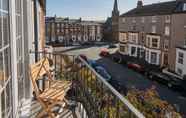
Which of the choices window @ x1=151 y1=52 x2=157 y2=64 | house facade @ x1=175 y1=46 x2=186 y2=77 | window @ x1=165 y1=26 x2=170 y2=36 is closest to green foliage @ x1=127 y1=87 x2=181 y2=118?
house facade @ x1=175 y1=46 x2=186 y2=77

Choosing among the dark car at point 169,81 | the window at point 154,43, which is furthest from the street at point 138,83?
the window at point 154,43

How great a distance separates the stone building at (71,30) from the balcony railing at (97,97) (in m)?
43.1

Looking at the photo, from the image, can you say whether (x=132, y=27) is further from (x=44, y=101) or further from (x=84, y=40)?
(x=44, y=101)

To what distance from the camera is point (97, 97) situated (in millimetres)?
2785

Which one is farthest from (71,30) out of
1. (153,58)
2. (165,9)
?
(165,9)

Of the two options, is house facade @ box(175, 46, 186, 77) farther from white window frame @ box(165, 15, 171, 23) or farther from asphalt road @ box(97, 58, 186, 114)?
white window frame @ box(165, 15, 171, 23)

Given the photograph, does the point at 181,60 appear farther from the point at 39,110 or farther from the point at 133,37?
the point at 39,110

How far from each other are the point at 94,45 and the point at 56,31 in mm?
7753

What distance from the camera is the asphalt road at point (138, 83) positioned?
17000 mm

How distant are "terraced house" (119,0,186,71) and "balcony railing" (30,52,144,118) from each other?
2012 cm

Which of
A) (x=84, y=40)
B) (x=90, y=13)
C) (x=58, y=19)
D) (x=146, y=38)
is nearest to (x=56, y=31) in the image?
(x=58, y=19)

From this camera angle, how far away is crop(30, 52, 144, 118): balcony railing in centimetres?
166

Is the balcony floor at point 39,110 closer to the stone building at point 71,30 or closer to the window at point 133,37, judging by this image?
the window at point 133,37

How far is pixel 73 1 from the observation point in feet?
145
